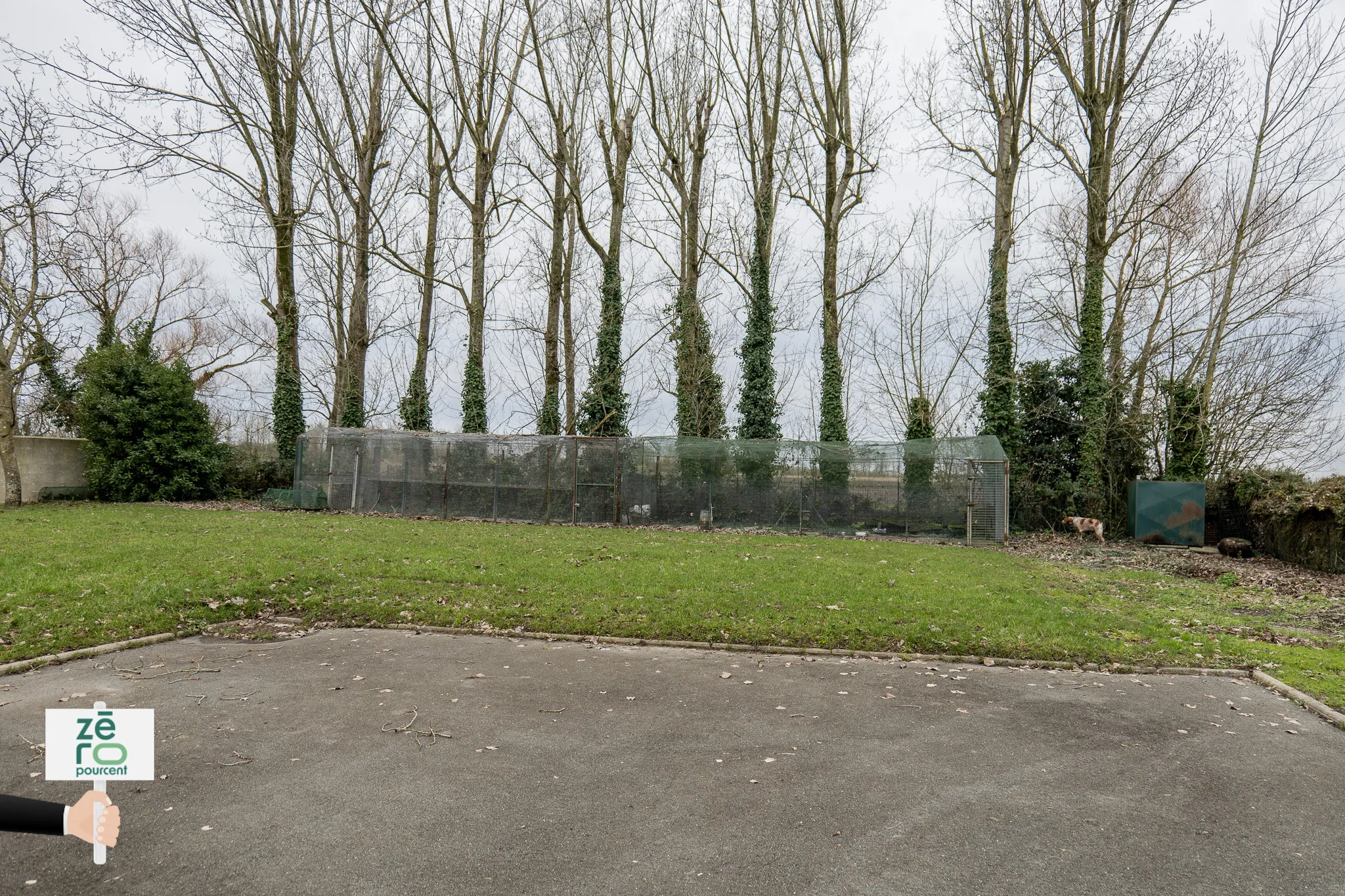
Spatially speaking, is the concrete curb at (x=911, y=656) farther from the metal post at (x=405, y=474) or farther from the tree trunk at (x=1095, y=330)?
the tree trunk at (x=1095, y=330)

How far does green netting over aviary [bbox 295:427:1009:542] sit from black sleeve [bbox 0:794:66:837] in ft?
57.8

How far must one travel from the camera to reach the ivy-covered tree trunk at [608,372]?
24.0 m

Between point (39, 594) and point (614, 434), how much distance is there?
17.4 metres

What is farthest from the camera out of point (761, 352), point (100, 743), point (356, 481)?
point (761, 352)

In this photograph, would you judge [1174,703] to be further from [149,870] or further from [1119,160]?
[1119,160]

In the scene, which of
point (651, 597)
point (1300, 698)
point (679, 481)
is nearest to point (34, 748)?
Result: point (651, 597)

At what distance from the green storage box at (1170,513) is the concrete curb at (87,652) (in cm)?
2085

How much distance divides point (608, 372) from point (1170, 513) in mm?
16446

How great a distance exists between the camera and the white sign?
1675mm

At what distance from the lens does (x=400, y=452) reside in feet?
67.0

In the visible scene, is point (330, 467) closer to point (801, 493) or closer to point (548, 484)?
point (548, 484)

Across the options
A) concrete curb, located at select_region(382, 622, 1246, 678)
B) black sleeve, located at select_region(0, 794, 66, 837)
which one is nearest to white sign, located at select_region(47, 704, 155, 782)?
black sleeve, located at select_region(0, 794, 66, 837)

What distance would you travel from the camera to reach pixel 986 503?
58.0ft

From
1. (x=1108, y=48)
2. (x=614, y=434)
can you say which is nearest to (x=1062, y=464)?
(x=1108, y=48)
